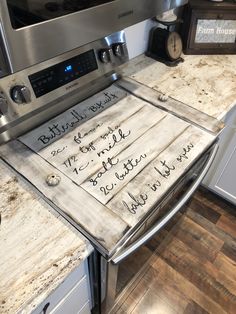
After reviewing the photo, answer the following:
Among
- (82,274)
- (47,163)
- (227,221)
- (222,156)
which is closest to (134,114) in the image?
(47,163)

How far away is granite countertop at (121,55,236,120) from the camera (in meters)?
0.89

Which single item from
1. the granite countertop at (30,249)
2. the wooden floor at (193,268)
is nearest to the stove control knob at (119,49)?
the granite countertop at (30,249)

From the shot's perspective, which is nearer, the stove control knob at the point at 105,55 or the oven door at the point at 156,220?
the oven door at the point at 156,220

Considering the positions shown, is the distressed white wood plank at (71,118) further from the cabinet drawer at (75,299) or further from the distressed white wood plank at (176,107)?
the cabinet drawer at (75,299)

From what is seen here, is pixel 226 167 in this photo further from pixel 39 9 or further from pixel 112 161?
pixel 39 9

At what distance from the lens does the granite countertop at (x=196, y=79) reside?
89 cm

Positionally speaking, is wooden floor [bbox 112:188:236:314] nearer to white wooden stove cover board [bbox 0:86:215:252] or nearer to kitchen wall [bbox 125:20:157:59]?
white wooden stove cover board [bbox 0:86:215:252]

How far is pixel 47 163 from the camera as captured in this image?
25.9 inches

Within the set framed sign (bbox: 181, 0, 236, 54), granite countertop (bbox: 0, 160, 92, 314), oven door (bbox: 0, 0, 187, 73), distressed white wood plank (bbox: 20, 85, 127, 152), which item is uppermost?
oven door (bbox: 0, 0, 187, 73)

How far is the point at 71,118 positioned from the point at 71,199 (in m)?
0.31

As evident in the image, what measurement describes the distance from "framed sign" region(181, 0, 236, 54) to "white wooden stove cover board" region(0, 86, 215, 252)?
52 cm

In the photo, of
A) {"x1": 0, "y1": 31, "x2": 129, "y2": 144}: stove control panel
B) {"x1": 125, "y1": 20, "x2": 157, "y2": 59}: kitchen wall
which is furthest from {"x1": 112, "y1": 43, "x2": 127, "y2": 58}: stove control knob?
{"x1": 125, "y1": 20, "x2": 157, "y2": 59}: kitchen wall

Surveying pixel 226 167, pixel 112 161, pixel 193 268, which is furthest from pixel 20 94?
pixel 193 268

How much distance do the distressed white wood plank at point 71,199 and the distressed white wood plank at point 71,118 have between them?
0.04 metres
